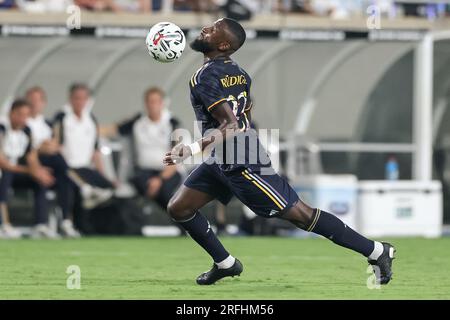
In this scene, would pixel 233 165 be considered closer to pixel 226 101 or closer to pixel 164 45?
pixel 226 101

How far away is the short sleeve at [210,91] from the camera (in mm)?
9180

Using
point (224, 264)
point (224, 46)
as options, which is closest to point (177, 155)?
point (224, 46)

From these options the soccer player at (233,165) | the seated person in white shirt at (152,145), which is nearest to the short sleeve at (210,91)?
the soccer player at (233,165)

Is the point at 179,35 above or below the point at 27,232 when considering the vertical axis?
above

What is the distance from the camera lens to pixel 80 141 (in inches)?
663

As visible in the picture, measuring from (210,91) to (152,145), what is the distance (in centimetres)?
788

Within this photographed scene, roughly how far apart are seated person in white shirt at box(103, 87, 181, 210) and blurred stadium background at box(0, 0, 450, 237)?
0.53m

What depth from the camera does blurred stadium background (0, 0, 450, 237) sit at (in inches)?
715

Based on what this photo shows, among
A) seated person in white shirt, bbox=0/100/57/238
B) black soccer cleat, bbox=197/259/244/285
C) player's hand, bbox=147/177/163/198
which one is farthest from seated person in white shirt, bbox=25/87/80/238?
black soccer cleat, bbox=197/259/244/285
